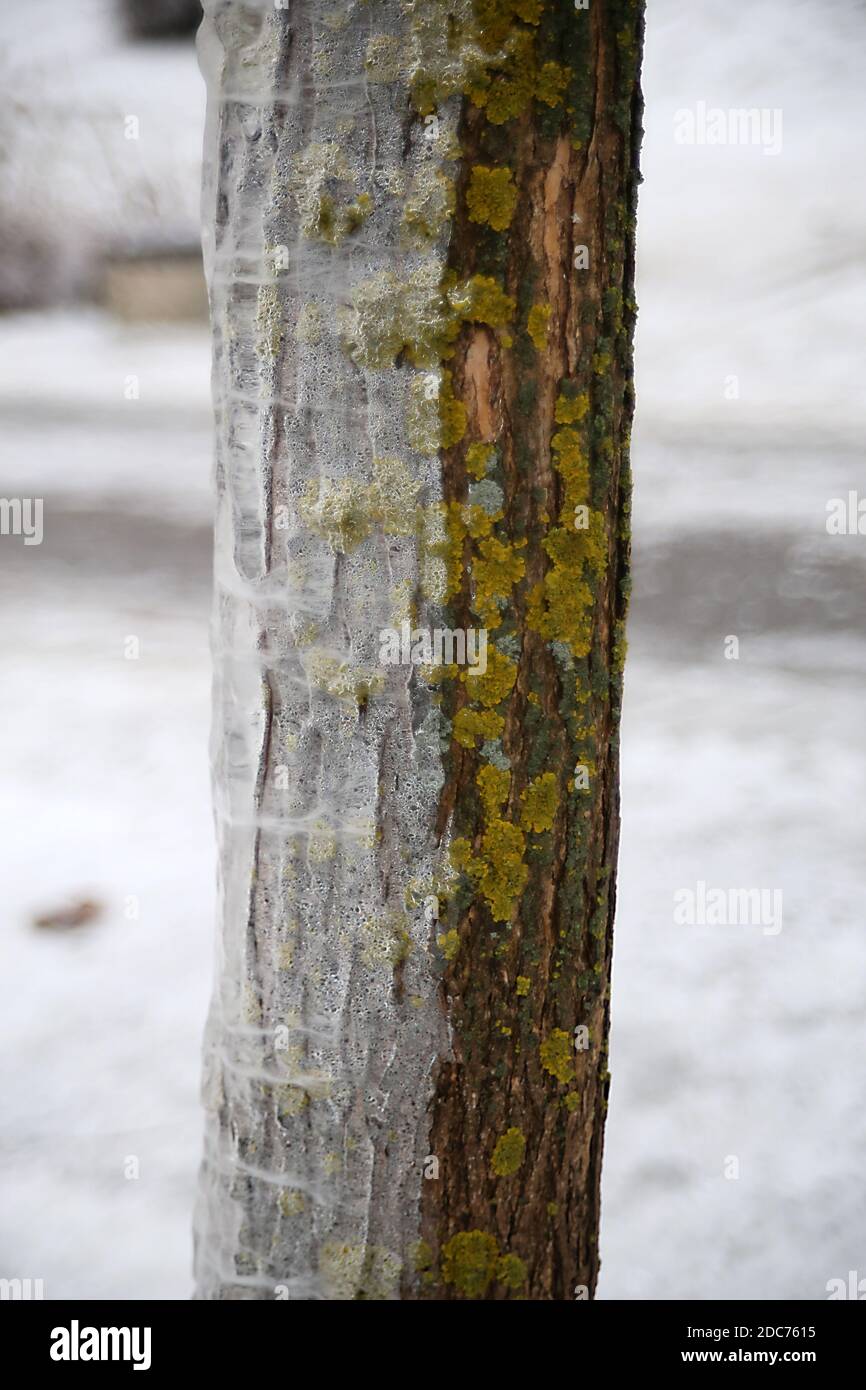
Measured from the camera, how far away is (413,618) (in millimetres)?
939

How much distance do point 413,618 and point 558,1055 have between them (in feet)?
1.49

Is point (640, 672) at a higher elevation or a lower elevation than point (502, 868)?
higher

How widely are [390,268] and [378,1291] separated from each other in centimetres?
92

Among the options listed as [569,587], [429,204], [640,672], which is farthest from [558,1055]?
[640,672]

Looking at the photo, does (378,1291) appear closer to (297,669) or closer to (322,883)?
(322,883)

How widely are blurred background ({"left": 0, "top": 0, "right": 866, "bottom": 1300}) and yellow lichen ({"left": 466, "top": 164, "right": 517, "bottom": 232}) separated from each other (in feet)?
5.25

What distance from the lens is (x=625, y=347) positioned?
1.00 metres

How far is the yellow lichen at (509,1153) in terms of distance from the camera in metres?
1.07

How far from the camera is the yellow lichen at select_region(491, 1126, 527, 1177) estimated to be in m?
1.07

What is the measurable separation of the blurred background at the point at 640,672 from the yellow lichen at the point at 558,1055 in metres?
0.93

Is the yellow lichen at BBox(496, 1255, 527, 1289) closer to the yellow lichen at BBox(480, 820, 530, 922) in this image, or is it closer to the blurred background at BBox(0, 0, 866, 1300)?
the yellow lichen at BBox(480, 820, 530, 922)

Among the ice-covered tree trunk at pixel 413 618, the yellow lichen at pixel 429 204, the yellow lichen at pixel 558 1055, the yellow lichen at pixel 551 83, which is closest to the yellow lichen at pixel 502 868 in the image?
the ice-covered tree trunk at pixel 413 618

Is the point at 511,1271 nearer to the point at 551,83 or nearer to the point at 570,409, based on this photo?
the point at 570,409

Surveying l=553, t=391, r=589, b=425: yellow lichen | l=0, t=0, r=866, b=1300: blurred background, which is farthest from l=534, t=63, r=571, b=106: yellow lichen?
l=0, t=0, r=866, b=1300: blurred background
